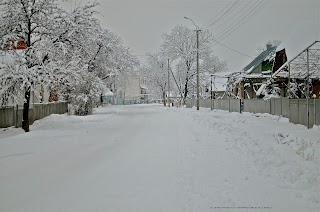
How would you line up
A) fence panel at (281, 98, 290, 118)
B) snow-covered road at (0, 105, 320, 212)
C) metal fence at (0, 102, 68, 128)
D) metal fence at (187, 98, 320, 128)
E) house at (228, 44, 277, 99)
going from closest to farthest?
snow-covered road at (0, 105, 320, 212) < metal fence at (187, 98, 320, 128) < metal fence at (0, 102, 68, 128) < fence panel at (281, 98, 290, 118) < house at (228, 44, 277, 99)

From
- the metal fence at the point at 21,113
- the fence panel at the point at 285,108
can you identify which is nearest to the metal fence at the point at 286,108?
the fence panel at the point at 285,108

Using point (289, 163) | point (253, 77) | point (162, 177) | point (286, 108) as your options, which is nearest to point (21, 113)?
point (162, 177)

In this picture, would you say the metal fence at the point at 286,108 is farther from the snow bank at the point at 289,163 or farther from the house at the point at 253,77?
the snow bank at the point at 289,163

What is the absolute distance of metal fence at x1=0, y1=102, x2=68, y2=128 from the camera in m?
17.6

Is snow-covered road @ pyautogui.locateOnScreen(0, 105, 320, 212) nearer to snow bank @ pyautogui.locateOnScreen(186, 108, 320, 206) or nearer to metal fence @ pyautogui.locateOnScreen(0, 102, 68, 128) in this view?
snow bank @ pyautogui.locateOnScreen(186, 108, 320, 206)

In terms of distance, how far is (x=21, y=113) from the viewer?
62.2ft

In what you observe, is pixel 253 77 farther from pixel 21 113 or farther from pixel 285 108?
pixel 21 113

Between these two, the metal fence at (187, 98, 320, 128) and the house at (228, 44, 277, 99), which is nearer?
the metal fence at (187, 98, 320, 128)

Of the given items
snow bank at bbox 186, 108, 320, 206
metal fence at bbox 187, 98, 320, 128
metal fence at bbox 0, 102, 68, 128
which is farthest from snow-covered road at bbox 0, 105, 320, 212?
metal fence at bbox 0, 102, 68, 128

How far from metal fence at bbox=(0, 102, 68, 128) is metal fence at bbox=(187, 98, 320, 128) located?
1659 centimetres

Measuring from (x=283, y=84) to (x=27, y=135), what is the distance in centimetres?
2652

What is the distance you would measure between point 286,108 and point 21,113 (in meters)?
17.2

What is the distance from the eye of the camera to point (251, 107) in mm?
29172

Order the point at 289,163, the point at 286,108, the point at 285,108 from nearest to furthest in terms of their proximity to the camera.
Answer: the point at 289,163 < the point at 286,108 < the point at 285,108
